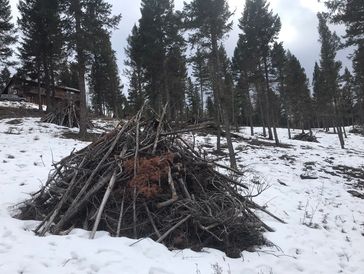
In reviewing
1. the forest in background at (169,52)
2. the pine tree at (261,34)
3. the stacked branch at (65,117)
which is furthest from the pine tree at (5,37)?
the pine tree at (261,34)

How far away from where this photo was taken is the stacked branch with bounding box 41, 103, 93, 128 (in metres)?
24.2

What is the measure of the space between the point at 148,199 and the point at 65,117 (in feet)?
61.6

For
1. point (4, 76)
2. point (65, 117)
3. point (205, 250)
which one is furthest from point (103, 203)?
point (4, 76)

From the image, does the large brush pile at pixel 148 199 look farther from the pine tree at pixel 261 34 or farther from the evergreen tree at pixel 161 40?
the pine tree at pixel 261 34

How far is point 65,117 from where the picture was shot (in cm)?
2456

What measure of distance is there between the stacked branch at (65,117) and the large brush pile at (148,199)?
16226mm

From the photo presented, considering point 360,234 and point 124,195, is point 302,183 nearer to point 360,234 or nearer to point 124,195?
point 360,234

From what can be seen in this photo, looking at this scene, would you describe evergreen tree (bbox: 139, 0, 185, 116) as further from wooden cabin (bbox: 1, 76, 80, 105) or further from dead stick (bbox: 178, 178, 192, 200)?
dead stick (bbox: 178, 178, 192, 200)

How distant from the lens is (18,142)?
54.3ft

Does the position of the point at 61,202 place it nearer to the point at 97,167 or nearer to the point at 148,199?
the point at 97,167

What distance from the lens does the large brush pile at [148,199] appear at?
22.5ft

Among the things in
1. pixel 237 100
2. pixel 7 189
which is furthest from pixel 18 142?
pixel 237 100

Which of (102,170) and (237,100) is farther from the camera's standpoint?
(237,100)

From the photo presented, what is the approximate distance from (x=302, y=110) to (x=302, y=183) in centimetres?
4158
